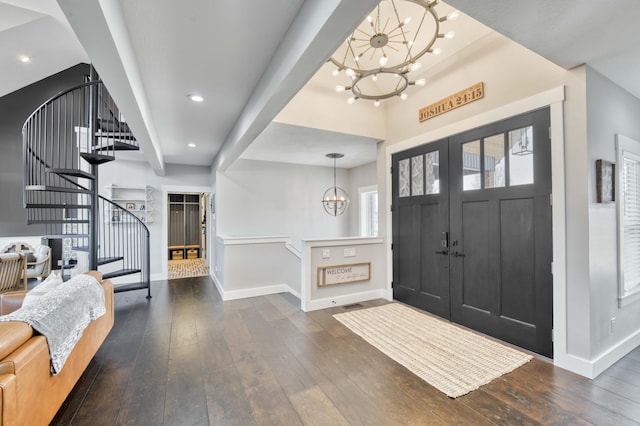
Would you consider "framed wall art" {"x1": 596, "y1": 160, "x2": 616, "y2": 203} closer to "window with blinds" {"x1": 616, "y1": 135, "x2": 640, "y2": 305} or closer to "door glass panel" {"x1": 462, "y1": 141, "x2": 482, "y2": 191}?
"window with blinds" {"x1": 616, "y1": 135, "x2": 640, "y2": 305}

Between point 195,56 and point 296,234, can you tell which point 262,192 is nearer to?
point 296,234

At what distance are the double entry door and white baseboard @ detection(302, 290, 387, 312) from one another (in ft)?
1.54

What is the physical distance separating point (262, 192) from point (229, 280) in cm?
224

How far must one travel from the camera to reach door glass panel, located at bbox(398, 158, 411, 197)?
4.10 metres

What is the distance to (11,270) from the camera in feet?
15.3

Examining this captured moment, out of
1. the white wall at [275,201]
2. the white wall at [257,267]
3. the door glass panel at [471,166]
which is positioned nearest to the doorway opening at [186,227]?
the white wall at [275,201]

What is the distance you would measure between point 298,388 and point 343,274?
2.19 metres

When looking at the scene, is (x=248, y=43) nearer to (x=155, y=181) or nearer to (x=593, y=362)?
(x=593, y=362)

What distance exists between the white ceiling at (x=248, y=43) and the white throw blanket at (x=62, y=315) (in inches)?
61.7

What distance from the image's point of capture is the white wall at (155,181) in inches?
235

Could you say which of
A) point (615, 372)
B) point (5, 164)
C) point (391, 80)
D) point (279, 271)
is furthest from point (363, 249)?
point (5, 164)

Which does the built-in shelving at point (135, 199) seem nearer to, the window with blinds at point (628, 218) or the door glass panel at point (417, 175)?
the door glass panel at point (417, 175)

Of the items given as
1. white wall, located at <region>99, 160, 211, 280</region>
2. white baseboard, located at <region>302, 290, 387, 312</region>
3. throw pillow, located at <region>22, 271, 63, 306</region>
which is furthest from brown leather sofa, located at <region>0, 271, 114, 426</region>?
white wall, located at <region>99, 160, 211, 280</region>

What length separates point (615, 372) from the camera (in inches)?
92.9
